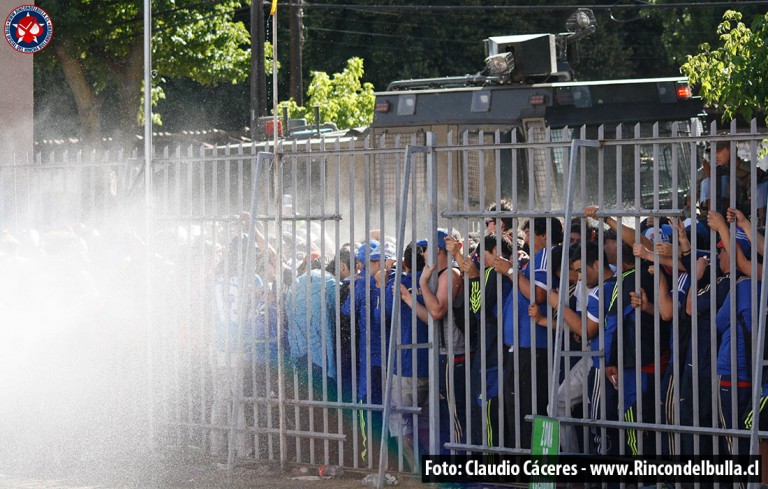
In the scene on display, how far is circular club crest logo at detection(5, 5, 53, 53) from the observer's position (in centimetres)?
1345

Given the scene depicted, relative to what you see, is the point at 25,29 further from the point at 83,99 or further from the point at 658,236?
the point at 83,99

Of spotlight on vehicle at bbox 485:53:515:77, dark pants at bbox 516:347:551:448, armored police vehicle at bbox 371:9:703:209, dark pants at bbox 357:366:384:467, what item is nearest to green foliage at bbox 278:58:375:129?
armored police vehicle at bbox 371:9:703:209

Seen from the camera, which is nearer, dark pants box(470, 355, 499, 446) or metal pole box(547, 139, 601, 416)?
metal pole box(547, 139, 601, 416)

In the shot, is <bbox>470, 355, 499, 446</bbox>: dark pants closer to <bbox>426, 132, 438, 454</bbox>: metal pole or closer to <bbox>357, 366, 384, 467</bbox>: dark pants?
<bbox>426, 132, 438, 454</bbox>: metal pole

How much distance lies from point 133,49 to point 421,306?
56.7 feet

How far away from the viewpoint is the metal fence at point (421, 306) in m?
7.00

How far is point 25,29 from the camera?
44.3 feet

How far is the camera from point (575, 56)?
1491 cm

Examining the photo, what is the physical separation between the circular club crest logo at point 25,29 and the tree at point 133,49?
907cm

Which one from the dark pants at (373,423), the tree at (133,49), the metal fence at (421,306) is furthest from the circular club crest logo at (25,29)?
the tree at (133,49)

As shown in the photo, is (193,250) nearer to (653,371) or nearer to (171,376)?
(171,376)

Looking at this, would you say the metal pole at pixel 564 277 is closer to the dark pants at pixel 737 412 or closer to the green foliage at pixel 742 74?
the dark pants at pixel 737 412

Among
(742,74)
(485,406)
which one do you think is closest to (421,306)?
(485,406)

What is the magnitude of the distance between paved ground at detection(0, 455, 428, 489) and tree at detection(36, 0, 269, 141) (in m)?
14.9
